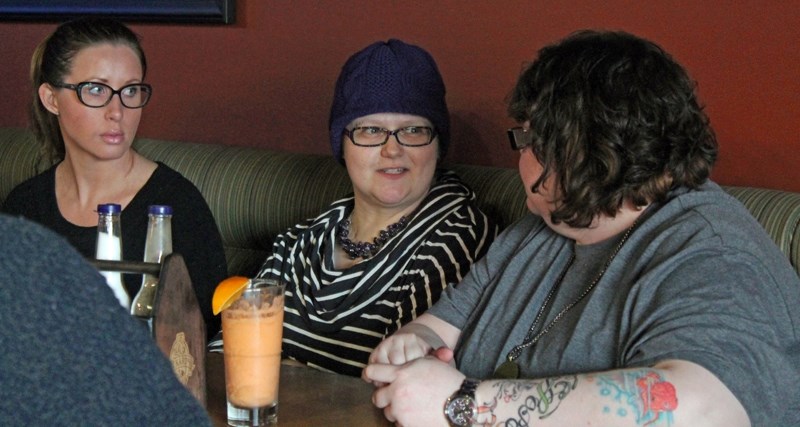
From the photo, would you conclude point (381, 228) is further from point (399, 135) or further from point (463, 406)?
point (463, 406)

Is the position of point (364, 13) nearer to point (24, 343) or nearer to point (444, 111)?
point (444, 111)

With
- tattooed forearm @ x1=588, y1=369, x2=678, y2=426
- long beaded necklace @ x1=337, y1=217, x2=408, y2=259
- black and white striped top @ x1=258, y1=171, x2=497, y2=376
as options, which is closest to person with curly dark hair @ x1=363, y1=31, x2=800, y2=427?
tattooed forearm @ x1=588, y1=369, x2=678, y2=426

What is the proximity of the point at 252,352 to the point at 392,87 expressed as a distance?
1.03 meters

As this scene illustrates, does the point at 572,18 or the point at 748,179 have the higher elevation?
the point at 572,18

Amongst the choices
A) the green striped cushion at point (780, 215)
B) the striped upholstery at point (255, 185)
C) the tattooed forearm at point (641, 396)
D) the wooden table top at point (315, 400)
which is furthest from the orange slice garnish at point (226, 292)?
the striped upholstery at point (255, 185)

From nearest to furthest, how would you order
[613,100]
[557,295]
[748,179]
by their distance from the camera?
[613,100]
[557,295]
[748,179]

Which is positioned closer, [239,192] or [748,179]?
[748,179]

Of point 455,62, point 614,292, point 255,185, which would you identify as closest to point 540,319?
point 614,292

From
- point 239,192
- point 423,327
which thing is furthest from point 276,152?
point 423,327

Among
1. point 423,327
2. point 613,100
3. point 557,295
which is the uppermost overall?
point 613,100

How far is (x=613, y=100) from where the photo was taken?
5.01 ft

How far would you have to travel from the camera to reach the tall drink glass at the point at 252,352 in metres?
1.39

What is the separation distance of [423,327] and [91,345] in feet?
4.82

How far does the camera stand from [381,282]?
2.24 m
